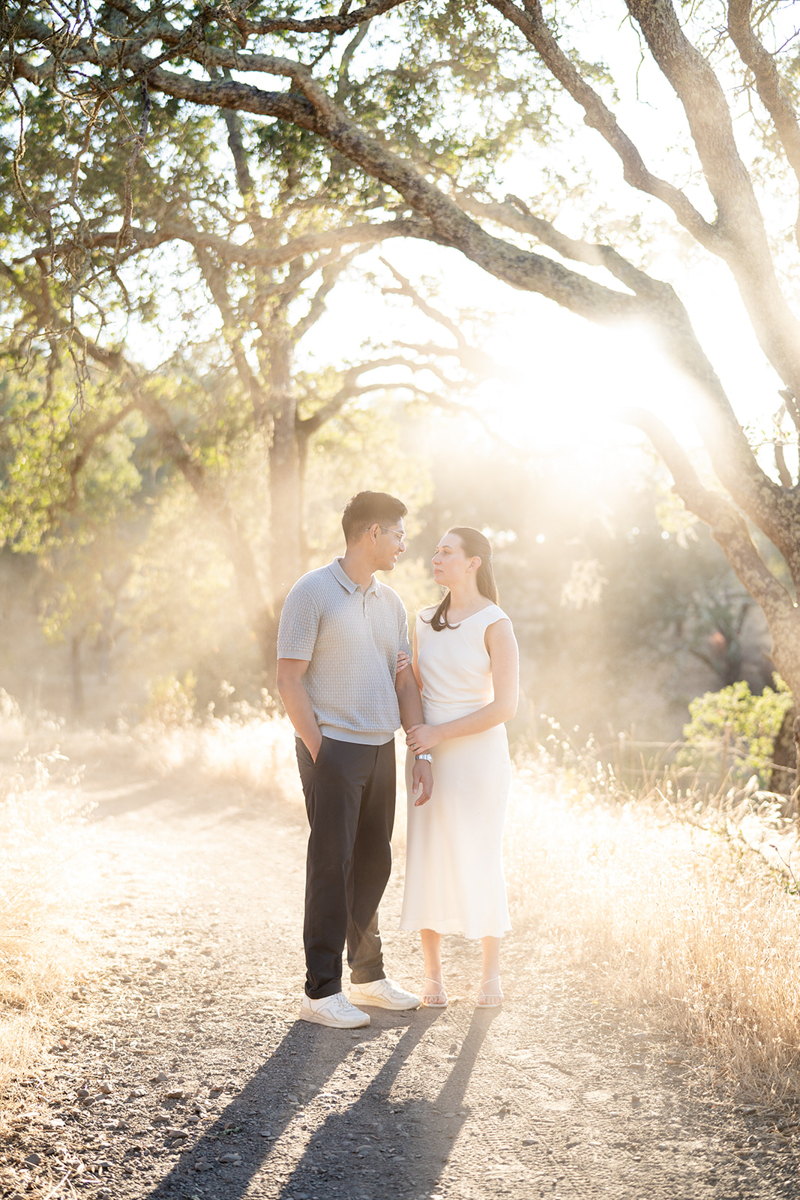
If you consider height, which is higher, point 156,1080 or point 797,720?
point 797,720

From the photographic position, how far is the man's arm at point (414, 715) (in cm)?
432

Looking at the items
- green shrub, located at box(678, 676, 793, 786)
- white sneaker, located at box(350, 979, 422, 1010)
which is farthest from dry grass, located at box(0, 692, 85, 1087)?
green shrub, located at box(678, 676, 793, 786)

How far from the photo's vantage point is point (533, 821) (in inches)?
276

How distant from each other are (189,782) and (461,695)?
7.69 m

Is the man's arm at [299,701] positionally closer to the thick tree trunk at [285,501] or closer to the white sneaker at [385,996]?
the white sneaker at [385,996]

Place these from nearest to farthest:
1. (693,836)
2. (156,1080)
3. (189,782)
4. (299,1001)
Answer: (156,1080) < (299,1001) < (693,836) < (189,782)

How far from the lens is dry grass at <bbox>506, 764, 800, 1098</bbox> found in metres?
3.68

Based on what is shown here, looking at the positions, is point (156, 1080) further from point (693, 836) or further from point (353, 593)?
point (693, 836)

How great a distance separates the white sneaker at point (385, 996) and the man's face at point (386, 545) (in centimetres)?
194

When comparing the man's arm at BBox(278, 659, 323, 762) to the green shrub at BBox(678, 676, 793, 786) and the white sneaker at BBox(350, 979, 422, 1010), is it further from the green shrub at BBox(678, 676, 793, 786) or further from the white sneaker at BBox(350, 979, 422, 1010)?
the green shrub at BBox(678, 676, 793, 786)

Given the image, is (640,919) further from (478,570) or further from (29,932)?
(29,932)

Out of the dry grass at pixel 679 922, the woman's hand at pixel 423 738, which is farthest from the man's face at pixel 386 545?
the dry grass at pixel 679 922

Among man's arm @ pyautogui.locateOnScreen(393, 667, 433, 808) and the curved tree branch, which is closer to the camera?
man's arm @ pyautogui.locateOnScreen(393, 667, 433, 808)

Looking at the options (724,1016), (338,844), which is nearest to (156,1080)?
(338,844)
